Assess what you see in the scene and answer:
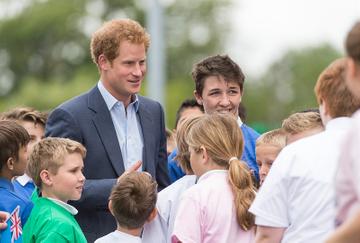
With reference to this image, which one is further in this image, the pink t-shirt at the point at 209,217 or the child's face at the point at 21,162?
the child's face at the point at 21,162

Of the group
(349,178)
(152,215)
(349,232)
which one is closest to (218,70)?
(152,215)

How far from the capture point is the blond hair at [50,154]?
264 inches

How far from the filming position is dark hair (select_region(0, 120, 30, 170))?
21.7 feet

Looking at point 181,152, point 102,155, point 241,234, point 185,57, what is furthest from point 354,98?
point 185,57

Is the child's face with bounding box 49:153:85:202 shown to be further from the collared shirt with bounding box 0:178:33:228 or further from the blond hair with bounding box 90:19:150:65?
the blond hair with bounding box 90:19:150:65

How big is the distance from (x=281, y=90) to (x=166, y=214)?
5795 cm

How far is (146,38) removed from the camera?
287 inches

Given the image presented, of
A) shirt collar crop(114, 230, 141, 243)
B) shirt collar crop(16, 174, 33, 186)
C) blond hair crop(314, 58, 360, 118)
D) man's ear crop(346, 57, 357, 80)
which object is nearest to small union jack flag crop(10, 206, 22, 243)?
shirt collar crop(114, 230, 141, 243)

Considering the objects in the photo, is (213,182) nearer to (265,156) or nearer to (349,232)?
(265,156)

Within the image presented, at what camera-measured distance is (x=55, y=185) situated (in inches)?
267

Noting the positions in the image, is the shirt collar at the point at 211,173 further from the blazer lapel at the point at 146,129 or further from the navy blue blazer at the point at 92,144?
the blazer lapel at the point at 146,129

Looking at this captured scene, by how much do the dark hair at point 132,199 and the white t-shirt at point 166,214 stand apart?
244mm

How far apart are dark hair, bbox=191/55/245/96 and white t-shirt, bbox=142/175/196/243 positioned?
3.39ft

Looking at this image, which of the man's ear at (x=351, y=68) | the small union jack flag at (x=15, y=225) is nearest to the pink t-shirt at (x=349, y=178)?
the man's ear at (x=351, y=68)
